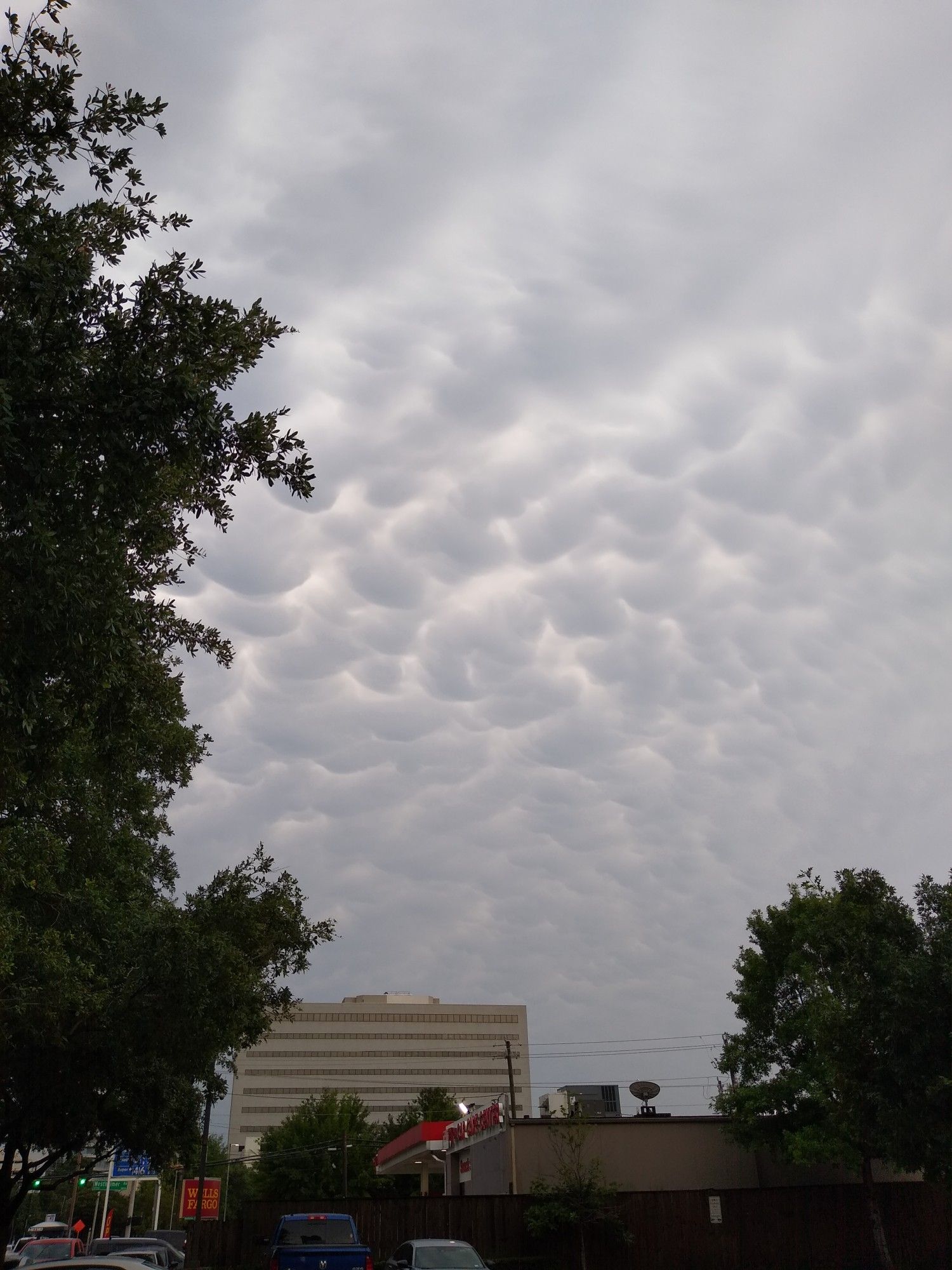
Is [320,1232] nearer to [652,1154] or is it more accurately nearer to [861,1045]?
[861,1045]

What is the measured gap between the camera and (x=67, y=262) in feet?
32.3

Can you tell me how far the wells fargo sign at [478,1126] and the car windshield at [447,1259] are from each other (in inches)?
531

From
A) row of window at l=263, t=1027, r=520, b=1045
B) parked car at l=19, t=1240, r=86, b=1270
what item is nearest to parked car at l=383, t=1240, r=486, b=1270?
parked car at l=19, t=1240, r=86, b=1270

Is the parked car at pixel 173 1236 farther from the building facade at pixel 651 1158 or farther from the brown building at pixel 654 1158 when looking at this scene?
the brown building at pixel 654 1158

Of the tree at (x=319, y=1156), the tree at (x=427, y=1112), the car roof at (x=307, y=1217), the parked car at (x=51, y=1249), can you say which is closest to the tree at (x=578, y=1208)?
the car roof at (x=307, y=1217)

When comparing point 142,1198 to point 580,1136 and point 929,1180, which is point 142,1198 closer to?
point 580,1136

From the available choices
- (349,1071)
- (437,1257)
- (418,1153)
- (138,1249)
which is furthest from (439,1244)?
(349,1071)

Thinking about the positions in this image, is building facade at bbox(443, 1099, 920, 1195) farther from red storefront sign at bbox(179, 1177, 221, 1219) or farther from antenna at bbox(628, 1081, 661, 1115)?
red storefront sign at bbox(179, 1177, 221, 1219)

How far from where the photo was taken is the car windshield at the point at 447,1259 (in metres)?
17.4

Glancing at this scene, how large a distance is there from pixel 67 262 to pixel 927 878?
17916mm

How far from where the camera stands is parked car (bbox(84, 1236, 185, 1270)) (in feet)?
89.5

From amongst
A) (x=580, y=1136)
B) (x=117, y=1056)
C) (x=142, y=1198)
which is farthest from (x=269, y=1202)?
(x=142, y=1198)

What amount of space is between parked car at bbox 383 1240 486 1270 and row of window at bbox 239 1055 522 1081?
138 metres

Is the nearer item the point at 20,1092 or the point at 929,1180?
the point at 929,1180
